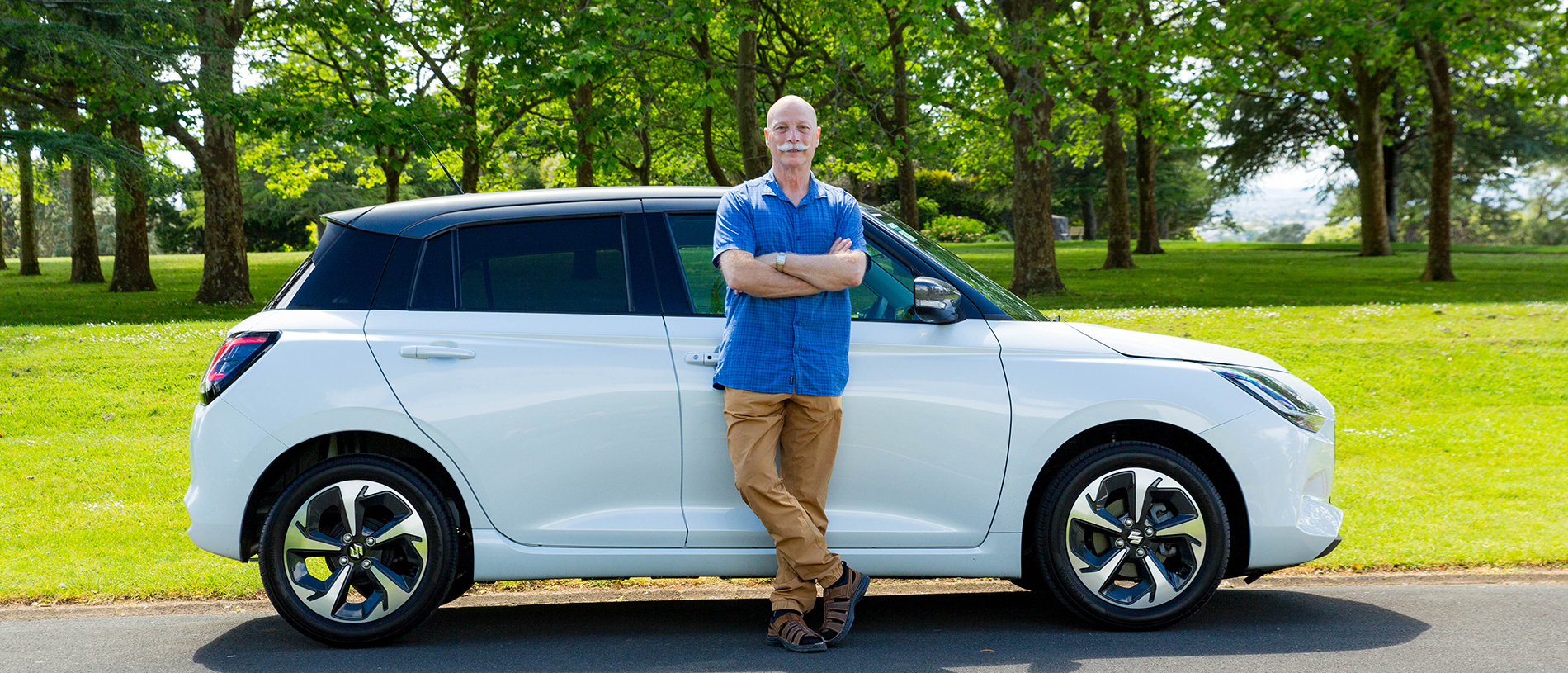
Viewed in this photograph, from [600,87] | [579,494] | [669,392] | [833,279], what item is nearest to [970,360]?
[833,279]

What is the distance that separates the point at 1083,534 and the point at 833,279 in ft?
4.44

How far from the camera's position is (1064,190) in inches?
2030

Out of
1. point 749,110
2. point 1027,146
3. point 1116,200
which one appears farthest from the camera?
point 1116,200

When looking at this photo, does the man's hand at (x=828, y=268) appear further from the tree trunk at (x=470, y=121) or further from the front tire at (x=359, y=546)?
the tree trunk at (x=470, y=121)

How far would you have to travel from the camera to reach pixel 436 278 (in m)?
4.47

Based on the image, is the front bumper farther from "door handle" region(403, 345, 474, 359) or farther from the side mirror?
"door handle" region(403, 345, 474, 359)

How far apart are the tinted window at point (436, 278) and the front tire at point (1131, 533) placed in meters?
2.33

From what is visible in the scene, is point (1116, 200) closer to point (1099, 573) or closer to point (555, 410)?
point (1099, 573)

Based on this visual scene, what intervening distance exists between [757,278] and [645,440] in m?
0.73

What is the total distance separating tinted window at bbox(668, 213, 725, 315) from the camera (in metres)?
4.44

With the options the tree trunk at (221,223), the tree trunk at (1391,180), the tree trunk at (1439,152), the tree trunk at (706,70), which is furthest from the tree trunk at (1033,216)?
the tree trunk at (1391,180)

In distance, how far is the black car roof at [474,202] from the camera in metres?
4.54

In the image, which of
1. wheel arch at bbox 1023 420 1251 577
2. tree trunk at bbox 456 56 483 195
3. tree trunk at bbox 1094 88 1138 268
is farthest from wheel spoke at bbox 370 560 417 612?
tree trunk at bbox 1094 88 1138 268

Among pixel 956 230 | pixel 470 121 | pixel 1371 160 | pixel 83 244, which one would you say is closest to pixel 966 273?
pixel 470 121
